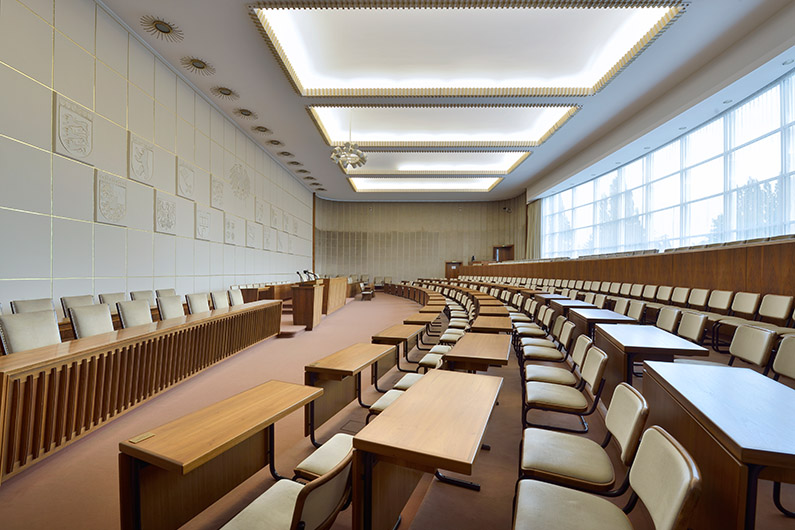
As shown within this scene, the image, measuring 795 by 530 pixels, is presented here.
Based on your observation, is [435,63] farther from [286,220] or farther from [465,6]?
[286,220]

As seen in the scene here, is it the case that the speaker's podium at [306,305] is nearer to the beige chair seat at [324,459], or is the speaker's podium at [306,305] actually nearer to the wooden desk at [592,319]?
the wooden desk at [592,319]

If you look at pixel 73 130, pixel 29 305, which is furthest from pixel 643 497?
pixel 73 130

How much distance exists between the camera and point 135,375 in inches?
110

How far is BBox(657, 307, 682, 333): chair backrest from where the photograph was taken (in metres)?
3.33

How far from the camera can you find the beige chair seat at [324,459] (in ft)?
4.82

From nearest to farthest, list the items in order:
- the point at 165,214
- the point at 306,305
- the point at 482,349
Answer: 1. the point at 482,349
2. the point at 165,214
3. the point at 306,305

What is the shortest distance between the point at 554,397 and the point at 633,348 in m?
0.55

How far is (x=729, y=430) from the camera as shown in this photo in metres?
1.03

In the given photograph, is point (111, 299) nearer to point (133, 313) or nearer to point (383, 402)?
point (133, 313)

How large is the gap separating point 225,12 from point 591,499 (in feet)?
19.1

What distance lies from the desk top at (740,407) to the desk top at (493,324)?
1877 mm

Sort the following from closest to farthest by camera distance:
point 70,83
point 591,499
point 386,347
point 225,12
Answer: point 591,499 < point 386,347 < point 70,83 < point 225,12

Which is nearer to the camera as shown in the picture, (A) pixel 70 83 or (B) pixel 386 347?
(B) pixel 386 347

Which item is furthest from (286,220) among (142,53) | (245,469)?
(245,469)
